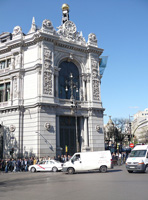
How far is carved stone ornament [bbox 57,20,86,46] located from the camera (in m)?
36.9

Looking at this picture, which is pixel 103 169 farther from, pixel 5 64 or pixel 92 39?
pixel 92 39

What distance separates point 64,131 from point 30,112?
610cm

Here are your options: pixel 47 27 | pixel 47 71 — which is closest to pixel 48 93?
pixel 47 71

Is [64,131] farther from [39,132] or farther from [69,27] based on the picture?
[69,27]

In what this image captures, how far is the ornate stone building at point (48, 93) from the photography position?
104ft

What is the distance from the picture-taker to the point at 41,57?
33125mm

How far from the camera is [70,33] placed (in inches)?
1481

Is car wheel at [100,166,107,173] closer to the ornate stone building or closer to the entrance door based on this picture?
the ornate stone building

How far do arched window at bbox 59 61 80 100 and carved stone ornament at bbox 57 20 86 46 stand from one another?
4043 mm

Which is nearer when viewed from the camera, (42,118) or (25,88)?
(42,118)

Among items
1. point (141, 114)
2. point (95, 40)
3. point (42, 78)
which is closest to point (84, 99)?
point (42, 78)

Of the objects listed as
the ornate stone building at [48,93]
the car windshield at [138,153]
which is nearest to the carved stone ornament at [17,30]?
the ornate stone building at [48,93]

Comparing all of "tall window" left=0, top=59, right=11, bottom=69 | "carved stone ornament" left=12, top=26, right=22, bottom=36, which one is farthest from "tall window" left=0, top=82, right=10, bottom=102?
"carved stone ornament" left=12, top=26, right=22, bottom=36

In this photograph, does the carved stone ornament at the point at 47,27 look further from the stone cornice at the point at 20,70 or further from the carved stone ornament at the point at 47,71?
the stone cornice at the point at 20,70
